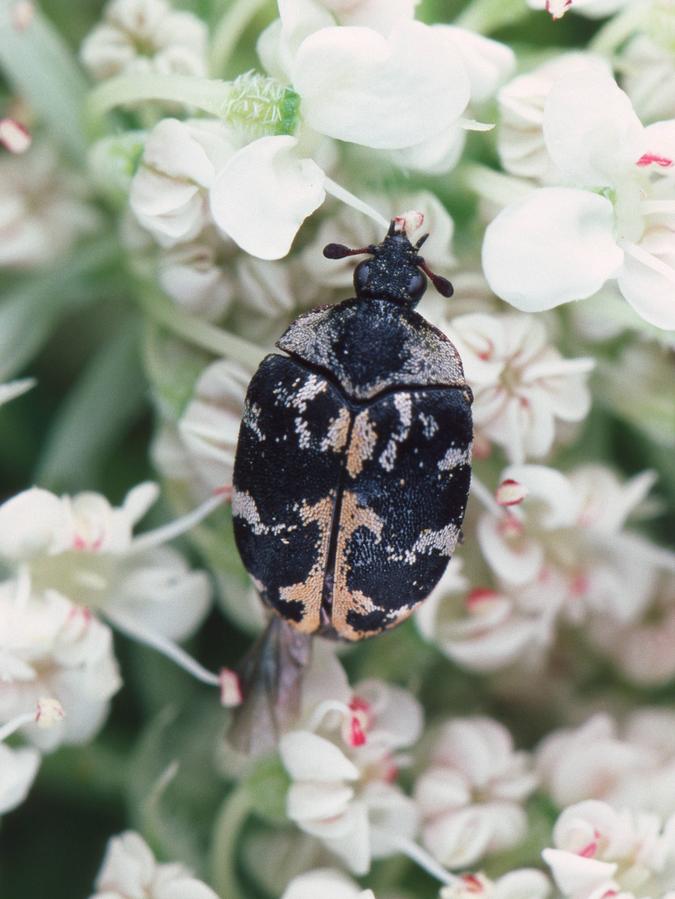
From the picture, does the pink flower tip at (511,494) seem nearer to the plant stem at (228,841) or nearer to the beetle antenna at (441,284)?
the beetle antenna at (441,284)

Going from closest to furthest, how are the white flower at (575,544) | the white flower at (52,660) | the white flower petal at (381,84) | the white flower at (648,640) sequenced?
1. the white flower petal at (381,84)
2. the white flower at (52,660)
3. the white flower at (575,544)
4. the white flower at (648,640)

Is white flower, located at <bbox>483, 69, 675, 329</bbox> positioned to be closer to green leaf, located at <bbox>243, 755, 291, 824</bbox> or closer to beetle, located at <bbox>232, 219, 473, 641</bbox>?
beetle, located at <bbox>232, 219, 473, 641</bbox>

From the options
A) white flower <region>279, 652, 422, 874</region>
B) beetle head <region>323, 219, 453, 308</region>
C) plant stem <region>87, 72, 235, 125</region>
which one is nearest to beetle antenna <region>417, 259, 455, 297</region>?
beetle head <region>323, 219, 453, 308</region>

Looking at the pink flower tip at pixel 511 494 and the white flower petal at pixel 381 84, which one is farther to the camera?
the pink flower tip at pixel 511 494

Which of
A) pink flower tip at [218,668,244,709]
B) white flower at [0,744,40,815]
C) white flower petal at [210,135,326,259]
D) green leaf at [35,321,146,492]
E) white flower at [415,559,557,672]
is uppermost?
white flower petal at [210,135,326,259]

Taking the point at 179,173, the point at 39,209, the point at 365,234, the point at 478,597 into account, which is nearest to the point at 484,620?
the point at 478,597

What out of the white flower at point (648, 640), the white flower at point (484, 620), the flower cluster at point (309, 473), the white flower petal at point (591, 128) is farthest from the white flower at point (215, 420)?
the white flower at point (648, 640)

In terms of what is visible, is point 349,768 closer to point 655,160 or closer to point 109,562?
point 109,562
